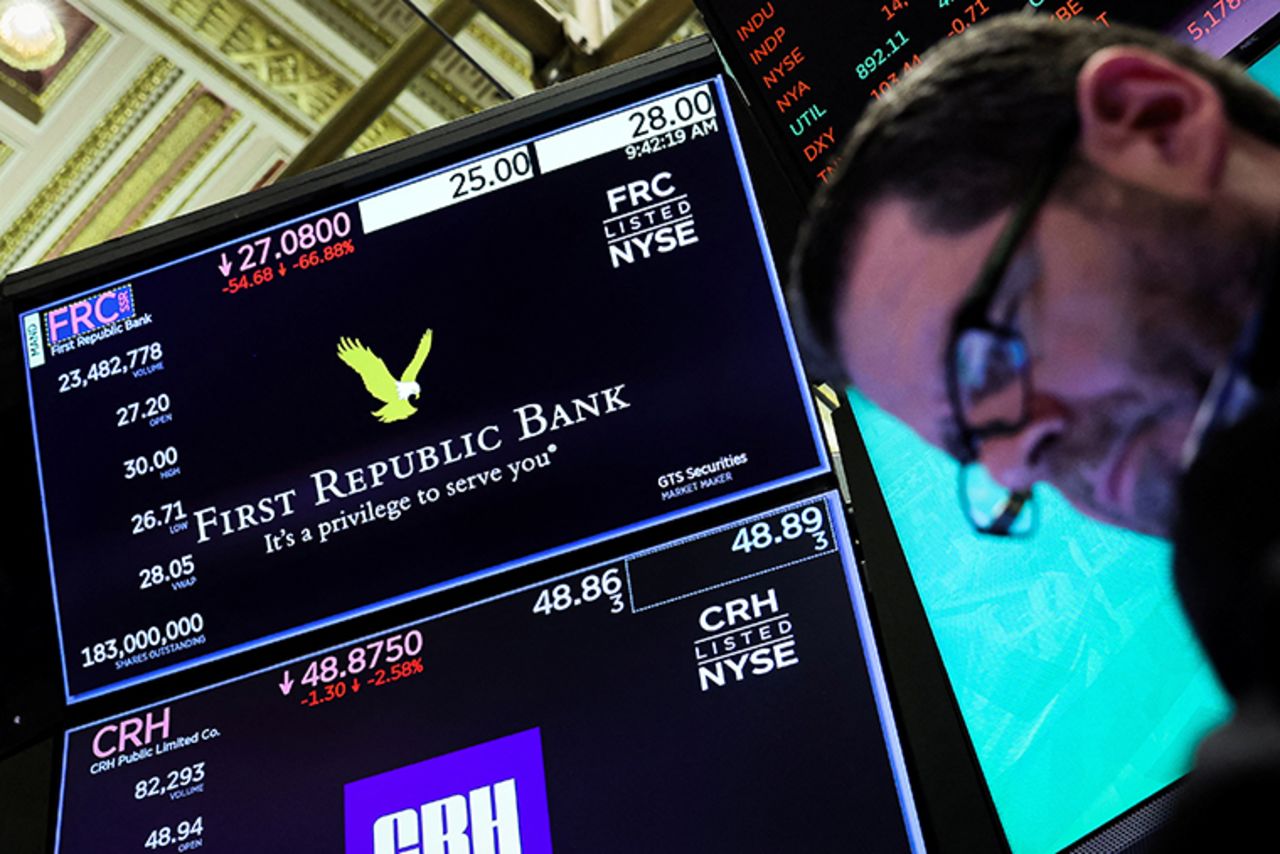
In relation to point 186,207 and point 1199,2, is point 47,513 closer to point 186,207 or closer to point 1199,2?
point 1199,2

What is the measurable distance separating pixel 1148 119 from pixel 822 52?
1735 mm

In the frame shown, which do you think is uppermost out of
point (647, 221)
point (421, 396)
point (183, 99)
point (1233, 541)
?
point (183, 99)

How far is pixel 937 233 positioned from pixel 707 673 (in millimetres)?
1199

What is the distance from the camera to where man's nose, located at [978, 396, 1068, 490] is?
4.37 feet

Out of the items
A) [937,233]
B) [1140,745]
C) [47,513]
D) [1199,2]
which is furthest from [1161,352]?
[47,513]

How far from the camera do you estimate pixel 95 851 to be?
264cm

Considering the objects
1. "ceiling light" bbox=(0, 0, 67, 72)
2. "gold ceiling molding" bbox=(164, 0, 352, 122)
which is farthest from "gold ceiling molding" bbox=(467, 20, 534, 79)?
"ceiling light" bbox=(0, 0, 67, 72)

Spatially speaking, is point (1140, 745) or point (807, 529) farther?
point (807, 529)

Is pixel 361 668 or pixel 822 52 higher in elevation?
pixel 822 52

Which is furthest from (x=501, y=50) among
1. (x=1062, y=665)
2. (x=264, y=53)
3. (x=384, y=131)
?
(x=1062, y=665)

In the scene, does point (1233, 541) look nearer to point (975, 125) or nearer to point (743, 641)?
point (975, 125)

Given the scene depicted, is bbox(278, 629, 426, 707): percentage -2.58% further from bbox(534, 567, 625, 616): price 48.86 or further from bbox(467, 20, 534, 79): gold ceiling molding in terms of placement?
bbox(467, 20, 534, 79): gold ceiling molding

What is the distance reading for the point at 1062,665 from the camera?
2340 mm

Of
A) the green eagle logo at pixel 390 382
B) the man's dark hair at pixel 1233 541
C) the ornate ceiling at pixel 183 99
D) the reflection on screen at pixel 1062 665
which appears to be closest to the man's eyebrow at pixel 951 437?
the man's dark hair at pixel 1233 541
